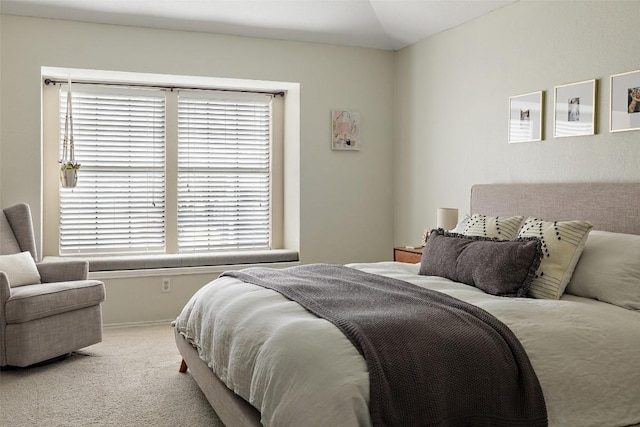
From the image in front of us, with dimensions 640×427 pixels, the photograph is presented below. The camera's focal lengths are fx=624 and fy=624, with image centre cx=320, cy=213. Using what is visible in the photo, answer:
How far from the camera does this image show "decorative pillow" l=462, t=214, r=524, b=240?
11.9ft

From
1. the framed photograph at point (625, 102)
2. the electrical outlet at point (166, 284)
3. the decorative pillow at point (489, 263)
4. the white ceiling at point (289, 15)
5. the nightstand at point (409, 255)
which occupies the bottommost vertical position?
the electrical outlet at point (166, 284)

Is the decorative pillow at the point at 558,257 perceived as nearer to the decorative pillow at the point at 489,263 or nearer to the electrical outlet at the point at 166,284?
the decorative pillow at the point at 489,263

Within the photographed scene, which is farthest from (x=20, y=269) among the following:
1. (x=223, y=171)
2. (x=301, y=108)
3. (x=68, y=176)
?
(x=301, y=108)

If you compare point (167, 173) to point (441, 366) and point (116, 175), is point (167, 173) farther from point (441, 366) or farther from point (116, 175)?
point (441, 366)

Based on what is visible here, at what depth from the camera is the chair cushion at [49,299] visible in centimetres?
372

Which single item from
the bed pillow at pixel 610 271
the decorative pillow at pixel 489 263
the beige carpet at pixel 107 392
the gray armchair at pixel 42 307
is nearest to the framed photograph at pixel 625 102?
the bed pillow at pixel 610 271

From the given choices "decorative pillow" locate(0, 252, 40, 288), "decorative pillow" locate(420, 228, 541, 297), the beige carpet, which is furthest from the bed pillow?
"decorative pillow" locate(0, 252, 40, 288)

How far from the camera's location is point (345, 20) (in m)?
5.42

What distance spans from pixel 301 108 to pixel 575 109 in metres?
2.50

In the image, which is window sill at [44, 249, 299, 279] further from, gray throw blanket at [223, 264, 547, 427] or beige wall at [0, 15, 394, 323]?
gray throw blanket at [223, 264, 547, 427]

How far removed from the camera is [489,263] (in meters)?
→ 3.13

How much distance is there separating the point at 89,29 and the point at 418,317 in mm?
3890

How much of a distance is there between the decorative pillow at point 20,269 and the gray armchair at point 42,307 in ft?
0.13

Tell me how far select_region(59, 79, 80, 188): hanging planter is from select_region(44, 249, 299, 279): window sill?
65cm
